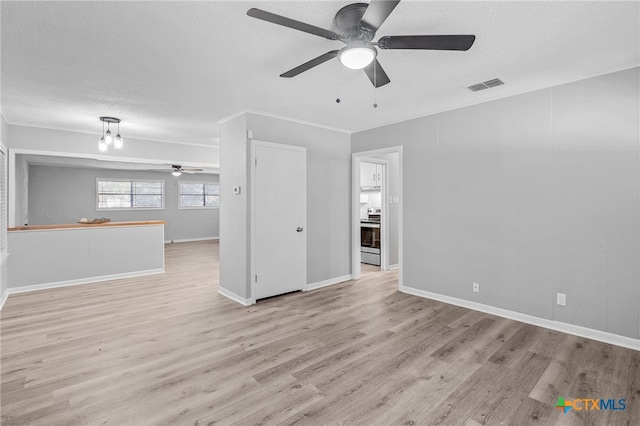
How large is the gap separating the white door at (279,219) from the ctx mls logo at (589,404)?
320cm

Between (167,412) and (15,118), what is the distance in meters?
4.82

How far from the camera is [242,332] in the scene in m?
3.27

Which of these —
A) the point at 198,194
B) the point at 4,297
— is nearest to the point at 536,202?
the point at 4,297

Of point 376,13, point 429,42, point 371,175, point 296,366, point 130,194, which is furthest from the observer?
point 130,194

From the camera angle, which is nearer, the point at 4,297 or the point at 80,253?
the point at 4,297

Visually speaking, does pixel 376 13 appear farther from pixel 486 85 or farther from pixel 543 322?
pixel 543 322

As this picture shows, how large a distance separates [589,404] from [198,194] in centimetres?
1159

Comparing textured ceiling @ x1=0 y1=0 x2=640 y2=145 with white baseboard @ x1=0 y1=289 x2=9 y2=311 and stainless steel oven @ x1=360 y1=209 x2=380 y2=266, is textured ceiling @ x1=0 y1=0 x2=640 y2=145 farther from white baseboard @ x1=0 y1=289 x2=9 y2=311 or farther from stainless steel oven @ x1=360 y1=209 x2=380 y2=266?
stainless steel oven @ x1=360 y1=209 x2=380 y2=266

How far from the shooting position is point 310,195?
486 centimetres

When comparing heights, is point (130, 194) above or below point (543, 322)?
above

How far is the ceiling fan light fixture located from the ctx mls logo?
8.31ft

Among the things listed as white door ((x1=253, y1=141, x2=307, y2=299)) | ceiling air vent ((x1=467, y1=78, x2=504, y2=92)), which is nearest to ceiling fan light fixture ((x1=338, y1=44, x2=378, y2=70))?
ceiling air vent ((x1=467, y1=78, x2=504, y2=92))

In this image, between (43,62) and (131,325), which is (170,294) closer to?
(131,325)

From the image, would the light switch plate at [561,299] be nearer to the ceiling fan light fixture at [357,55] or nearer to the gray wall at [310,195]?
the gray wall at [310,195]
